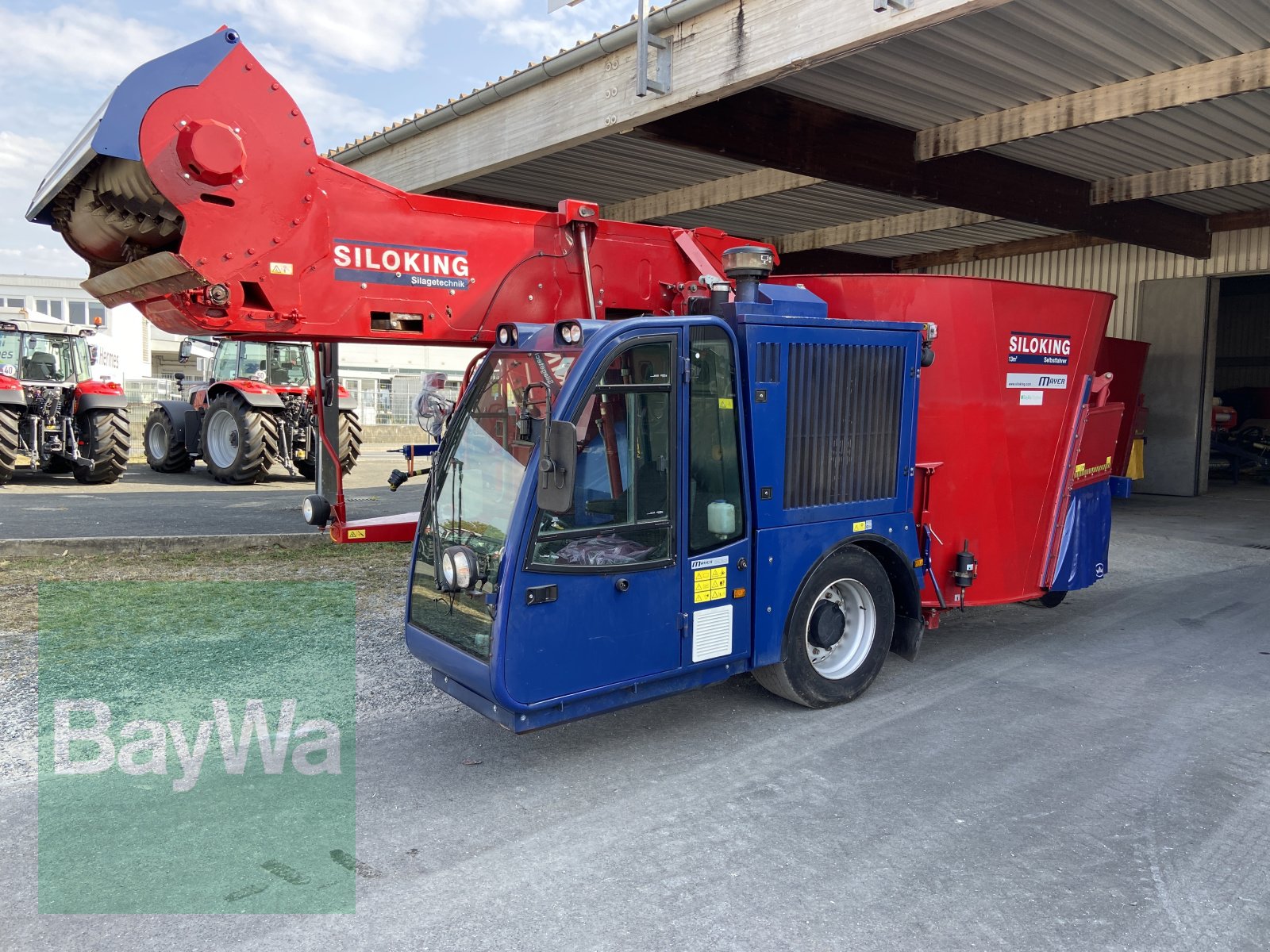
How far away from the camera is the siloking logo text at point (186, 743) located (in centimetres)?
419

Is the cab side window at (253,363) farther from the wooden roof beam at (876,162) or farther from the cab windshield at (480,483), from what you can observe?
the cab windshield at (480,483)

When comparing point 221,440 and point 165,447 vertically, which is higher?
point 221,440

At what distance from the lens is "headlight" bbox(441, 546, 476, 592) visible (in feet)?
13.0

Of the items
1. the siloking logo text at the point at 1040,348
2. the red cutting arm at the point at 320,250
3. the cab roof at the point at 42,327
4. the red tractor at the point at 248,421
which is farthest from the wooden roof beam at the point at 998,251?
the cab roof at the point at 42,327

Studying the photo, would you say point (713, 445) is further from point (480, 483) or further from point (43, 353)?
point (43, 353)

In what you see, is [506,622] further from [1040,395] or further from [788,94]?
[788,94]

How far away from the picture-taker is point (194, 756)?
432cm

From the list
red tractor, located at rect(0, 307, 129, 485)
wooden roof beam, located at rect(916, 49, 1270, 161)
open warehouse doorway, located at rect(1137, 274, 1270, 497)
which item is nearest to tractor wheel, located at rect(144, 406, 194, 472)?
red tractor, located at rect(0, 307, 129, 485)

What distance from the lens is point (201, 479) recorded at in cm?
1600

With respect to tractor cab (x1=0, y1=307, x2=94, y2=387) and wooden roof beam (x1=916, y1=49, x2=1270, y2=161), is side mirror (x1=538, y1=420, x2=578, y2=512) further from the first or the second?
tractor cab (x1=0, y1=307, x2=94, y2=387)

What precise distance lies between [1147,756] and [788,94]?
7.28 metres

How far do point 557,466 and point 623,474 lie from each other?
53 centimetres

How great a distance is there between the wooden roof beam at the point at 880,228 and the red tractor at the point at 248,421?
8.54 m

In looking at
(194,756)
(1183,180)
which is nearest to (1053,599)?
(194,756)
